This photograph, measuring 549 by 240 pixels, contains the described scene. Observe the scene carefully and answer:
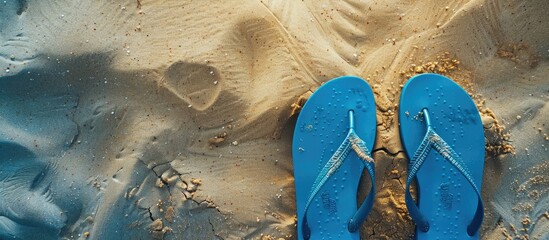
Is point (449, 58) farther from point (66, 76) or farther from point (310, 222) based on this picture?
point (66, 76)

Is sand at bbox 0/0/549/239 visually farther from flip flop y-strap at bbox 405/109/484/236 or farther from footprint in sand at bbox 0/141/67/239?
flip flop y-strap at bbox 405/109/484/236

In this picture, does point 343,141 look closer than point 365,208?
No

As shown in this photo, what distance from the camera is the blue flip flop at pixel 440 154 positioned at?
97.5 inches

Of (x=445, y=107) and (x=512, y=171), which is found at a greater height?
(x=445, y=107)

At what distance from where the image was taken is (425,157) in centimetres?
236

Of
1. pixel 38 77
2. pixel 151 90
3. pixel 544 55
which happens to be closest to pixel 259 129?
pixel 151 90

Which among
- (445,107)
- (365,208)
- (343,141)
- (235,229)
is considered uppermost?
(445,107)

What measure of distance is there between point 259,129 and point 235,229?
1.97 feet

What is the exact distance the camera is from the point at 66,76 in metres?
2.40

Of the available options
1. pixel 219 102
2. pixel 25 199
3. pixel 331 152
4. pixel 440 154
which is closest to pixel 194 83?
pixel 219 102

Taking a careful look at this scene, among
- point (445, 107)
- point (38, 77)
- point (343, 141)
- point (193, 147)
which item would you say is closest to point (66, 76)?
point (38, 77)

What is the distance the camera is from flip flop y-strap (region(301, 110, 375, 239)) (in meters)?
2.31

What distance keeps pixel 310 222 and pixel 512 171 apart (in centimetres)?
123

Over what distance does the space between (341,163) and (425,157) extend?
459 mm
